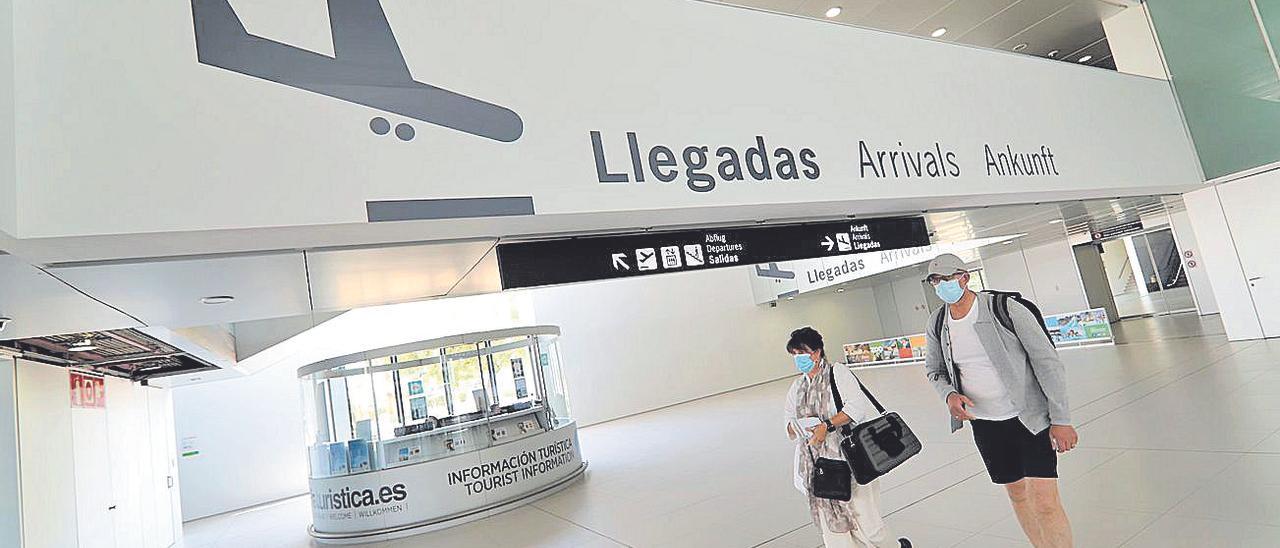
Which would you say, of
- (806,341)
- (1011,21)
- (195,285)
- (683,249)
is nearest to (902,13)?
(1011,21)

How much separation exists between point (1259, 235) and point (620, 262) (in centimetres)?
1020

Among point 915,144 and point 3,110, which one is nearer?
point 3,110

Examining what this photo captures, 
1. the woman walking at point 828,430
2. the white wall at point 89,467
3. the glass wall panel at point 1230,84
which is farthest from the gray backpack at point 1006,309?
the glass wall panel at point 1230,84

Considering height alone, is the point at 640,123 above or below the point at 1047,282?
above

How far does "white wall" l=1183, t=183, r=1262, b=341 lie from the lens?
914 centimetres

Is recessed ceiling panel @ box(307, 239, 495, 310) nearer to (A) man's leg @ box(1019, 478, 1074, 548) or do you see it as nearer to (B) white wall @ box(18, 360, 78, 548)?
(B) white wall @ box(18, 360, 78, 548)

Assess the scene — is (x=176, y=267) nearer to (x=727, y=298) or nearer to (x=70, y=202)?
(x=70, y=202)

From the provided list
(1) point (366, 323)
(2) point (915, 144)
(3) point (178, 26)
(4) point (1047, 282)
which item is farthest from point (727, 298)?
(3) point (178, 26)

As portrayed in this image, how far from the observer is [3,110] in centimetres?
212

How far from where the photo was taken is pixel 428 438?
8281 mm

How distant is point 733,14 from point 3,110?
12.6 ft

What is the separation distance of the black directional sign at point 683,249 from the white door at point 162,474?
8.60 metres

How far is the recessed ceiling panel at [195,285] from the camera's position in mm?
2971

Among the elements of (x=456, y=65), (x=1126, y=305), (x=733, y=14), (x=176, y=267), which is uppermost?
(x=733, y=14)
